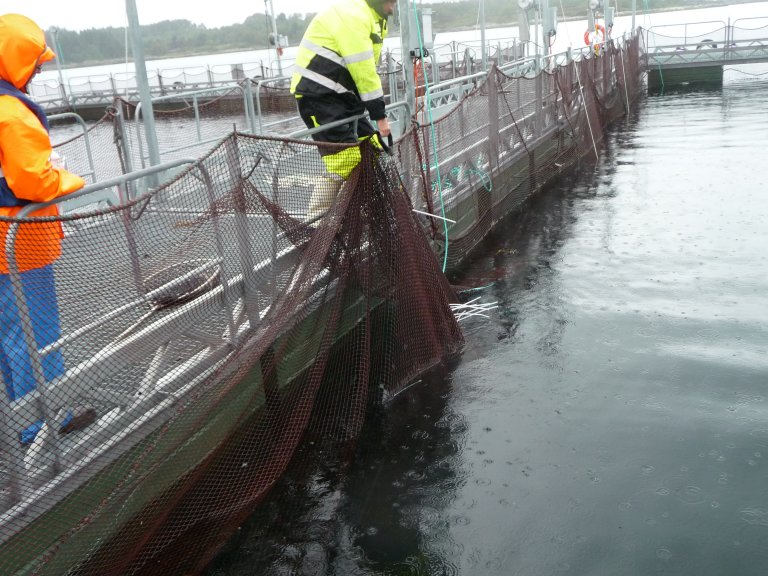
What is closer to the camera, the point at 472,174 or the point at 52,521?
the point at 52,521

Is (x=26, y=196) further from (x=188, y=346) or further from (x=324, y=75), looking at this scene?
(x=324, y=75)

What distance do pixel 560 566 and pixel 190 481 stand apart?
190cm

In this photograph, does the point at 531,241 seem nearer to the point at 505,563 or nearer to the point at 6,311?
the point at 505,563

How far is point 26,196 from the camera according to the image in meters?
3.70

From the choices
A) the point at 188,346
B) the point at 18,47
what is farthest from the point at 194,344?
the point at 18,47

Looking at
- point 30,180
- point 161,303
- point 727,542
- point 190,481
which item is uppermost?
point 30,180

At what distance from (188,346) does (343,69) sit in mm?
2944

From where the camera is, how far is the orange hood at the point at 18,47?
3.64 m

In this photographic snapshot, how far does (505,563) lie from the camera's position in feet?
12.4

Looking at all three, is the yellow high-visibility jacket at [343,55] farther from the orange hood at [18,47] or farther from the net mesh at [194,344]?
the orange hood at [18,47]

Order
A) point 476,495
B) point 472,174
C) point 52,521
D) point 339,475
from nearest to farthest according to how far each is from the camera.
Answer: point 52,521 → point 476,495 → point 339,475 → point 472,174

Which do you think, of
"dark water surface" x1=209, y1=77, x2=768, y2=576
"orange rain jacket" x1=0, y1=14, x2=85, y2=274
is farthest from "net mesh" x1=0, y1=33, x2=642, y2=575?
"dark water surface" x1=209, y1=77, x2=768, y2=576

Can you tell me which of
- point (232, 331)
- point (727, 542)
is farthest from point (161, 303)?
point (727, 542)

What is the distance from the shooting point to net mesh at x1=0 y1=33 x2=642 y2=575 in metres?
3.33
